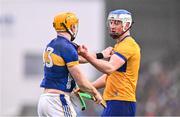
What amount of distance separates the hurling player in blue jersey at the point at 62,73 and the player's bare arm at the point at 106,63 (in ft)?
1.19

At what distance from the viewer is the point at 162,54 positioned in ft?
105

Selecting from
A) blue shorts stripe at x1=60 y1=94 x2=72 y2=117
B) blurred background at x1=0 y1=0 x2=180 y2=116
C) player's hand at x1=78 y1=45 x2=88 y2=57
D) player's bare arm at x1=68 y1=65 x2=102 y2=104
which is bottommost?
blurred background at x1=0 y1=0 x2=180 y2=116

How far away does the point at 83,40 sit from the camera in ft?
114

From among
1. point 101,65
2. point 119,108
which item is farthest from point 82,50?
point 119,108

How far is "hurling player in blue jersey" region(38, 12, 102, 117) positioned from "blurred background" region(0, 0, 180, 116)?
1222cm

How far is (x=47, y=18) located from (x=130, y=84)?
2078cm

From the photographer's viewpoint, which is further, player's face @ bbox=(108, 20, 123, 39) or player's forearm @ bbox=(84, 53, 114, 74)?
player's face @ bbox=(108, 20, 123, 39)

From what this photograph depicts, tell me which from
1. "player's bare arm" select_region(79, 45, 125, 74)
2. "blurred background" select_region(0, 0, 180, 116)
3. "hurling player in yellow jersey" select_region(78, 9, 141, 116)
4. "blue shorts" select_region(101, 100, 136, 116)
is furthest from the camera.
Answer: "blurred background" select_region(0, 0, 180, 116)

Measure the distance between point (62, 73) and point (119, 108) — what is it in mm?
1497

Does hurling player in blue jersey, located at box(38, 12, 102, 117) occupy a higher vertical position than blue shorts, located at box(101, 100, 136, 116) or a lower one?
higher

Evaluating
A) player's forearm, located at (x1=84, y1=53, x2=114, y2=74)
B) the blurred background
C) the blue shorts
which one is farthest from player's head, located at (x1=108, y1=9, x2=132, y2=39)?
the blurred background

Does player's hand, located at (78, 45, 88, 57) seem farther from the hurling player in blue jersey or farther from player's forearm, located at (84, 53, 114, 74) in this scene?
player's forearm, located at (84, 53, 114, 74)

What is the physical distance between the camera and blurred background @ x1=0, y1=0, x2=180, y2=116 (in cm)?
2873

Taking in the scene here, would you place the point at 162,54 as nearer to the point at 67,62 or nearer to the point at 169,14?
the point at 169,14
